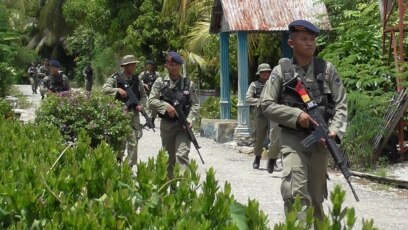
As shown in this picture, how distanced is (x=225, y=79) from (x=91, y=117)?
21.7ft

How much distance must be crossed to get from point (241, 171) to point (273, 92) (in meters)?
6.07

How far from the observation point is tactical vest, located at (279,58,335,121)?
602cm

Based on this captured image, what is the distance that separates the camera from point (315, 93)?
605 cm

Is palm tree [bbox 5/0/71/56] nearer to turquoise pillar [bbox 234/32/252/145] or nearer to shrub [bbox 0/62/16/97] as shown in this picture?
shrub [bbox 0/62/16/97]

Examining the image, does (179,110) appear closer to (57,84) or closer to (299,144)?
(299,144)

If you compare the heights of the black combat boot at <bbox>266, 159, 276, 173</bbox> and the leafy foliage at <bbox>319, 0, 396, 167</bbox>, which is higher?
the leafy foliage at <bbox>319, 0, 396, 167</bbox>

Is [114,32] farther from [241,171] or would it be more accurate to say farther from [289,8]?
[241,171]

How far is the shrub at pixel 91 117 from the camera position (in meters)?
10.5

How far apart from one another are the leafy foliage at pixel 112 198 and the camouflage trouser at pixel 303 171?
1.73 metres

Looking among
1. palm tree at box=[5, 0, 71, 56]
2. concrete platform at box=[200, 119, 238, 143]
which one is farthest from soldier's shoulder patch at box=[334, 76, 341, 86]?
palm tree at box=[5, 0, 71, 56]

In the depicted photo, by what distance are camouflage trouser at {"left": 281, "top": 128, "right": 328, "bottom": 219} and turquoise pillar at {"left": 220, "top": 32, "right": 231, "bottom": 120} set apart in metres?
10.7

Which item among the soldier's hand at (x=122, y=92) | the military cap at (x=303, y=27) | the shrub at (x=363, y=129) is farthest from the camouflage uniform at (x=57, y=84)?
the military cap at (x=303, y=27)

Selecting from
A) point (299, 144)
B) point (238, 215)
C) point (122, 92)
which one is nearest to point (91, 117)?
point (122, 92)

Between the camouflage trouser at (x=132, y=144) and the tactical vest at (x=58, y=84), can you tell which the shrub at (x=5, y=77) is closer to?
the tactical vest at (x=58, y=84)
